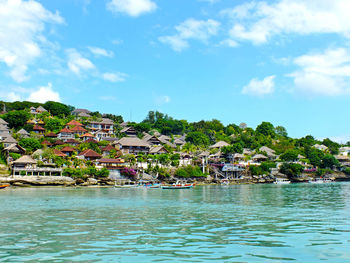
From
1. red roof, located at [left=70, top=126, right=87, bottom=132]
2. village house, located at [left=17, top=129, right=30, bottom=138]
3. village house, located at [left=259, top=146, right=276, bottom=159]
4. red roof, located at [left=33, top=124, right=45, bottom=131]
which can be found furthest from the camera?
village house, located at [left=259, top=146, right=276, bottom=159]

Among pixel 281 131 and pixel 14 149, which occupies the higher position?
pixel 281 131

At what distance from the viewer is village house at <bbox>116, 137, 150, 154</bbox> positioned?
3642 inches

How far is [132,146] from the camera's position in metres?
93.7

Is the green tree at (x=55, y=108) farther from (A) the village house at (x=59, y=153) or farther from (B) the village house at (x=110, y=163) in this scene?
(B) the village house at (x=110, y=163)

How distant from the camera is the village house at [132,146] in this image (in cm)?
9250

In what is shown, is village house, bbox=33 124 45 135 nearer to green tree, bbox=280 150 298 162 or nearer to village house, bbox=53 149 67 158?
village house, bbox=53 149 67 158

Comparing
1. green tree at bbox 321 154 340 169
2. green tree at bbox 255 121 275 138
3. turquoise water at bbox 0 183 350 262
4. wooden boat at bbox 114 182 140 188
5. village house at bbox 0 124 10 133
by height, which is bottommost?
wooden boat at bbox 114 182 140 188

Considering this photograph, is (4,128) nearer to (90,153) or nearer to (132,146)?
(90,153)

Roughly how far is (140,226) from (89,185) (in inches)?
2215

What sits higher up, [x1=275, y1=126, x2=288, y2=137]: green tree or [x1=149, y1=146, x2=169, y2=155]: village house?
[x1=275, y1=126, x2=288, y2=137]: green tree

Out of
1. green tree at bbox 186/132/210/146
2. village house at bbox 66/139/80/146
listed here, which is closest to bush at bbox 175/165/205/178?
village house at bbox 66/139/80/146

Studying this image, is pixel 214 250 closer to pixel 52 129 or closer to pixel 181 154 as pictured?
pixel 181 154

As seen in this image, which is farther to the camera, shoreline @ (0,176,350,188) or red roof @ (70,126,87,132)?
red roof @ (70,126,87,132)

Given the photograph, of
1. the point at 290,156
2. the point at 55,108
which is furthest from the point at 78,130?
the point at 290,156
